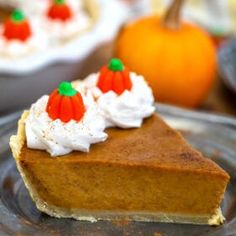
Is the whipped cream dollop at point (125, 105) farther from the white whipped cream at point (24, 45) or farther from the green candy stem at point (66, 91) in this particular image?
the white whipped cream at point (24, 45)

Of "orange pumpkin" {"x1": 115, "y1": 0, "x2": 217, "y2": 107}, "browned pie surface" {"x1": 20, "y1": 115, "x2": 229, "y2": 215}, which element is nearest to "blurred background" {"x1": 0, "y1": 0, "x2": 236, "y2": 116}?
"orange pumpkin" {"x1": 115, "y1": 0, "x2": 217, "y2": 107}

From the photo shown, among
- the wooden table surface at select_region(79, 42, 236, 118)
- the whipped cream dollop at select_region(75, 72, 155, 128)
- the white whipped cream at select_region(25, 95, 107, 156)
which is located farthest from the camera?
the wooden table surface at select_region(79, 42, 236, 118)

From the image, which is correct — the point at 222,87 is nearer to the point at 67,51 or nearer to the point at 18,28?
the point at 67,51

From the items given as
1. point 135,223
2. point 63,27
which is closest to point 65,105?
point 135,223

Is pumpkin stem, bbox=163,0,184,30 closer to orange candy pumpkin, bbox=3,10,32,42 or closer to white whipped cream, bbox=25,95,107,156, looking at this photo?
orange candy pumpkin, bbox=3,10,32,42

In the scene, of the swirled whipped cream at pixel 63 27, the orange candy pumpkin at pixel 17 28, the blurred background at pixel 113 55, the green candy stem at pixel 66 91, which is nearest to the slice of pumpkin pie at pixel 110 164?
the green candy stem at pixel 66 91

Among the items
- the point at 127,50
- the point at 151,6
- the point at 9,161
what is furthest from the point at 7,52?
the point at 151,6
